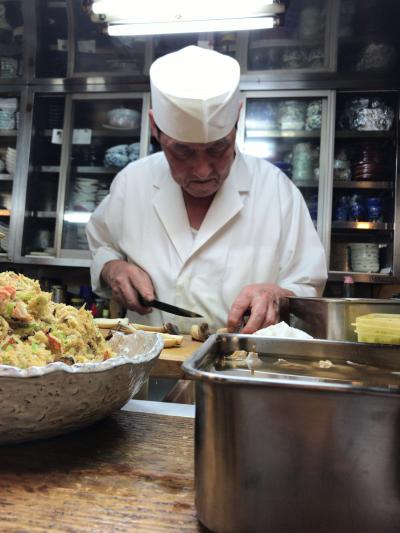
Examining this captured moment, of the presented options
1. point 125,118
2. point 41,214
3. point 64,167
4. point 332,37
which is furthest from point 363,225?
point 41,214

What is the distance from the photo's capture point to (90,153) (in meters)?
3.23

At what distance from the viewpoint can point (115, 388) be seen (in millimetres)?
554

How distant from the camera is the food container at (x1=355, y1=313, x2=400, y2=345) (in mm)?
822

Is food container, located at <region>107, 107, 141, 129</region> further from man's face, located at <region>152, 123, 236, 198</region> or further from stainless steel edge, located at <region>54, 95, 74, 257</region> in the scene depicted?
man's face, located at <region>152, 123, 236, 198</region>

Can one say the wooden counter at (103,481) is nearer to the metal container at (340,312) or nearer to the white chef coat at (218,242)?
the metal container at (340,312)

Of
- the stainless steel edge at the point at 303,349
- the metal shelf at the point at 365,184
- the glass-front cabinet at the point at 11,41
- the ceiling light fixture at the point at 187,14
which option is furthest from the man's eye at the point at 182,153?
the glass-front cabinet at the point at 11,41

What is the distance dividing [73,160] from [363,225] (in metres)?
2.10

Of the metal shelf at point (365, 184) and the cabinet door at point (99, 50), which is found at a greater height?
the cabinet door at point (99, 50)

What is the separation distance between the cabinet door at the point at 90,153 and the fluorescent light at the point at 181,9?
101cm

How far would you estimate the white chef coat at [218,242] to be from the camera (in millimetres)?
1804

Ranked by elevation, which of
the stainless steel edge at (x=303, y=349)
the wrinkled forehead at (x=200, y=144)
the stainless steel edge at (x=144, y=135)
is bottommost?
the stainless steel edge at (x=303, y=349)

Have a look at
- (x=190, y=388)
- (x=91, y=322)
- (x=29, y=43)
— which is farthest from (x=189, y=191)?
(x=29, y=43)

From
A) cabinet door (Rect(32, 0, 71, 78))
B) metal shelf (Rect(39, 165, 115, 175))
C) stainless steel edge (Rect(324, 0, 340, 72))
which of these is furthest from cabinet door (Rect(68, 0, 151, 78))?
stainless steel edge (Rect(324, 0, 340, 72))

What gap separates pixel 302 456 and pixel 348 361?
0.83 ft
